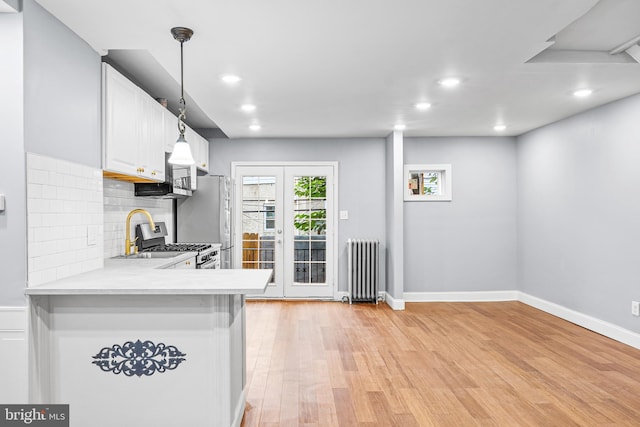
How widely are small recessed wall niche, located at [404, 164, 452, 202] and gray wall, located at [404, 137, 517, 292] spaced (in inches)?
3.1

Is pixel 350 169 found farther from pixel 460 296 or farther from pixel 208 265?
pixel 208 265

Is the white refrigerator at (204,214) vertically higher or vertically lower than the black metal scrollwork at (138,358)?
higher

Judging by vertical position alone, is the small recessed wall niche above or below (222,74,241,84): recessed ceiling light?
below

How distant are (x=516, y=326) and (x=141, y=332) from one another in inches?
160

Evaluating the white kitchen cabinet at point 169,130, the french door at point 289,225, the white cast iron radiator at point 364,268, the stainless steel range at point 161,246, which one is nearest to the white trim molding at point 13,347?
the stainless steel range at point 161,246

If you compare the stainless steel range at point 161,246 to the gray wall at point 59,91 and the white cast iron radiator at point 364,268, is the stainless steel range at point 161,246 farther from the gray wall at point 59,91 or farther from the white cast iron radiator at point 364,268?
the white cast iron radiator at point 364,268

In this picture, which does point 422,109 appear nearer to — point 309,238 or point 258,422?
point 309,238

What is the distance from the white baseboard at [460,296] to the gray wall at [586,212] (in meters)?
0.35

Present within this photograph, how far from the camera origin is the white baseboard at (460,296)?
19.7 feet

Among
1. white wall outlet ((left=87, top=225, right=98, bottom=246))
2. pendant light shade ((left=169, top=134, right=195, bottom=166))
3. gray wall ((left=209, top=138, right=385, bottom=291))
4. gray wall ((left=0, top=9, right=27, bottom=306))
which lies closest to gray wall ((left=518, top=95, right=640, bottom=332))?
gray wall ((left=209, top=138, right=385, bottom=291))

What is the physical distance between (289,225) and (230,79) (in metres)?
3.04

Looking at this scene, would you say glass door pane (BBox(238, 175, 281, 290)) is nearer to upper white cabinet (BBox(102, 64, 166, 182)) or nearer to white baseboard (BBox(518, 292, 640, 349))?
upper white cabinet (BBox(102, 64, 166, 182))

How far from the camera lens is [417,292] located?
6020 mm

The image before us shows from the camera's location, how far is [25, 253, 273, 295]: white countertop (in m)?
2.03
